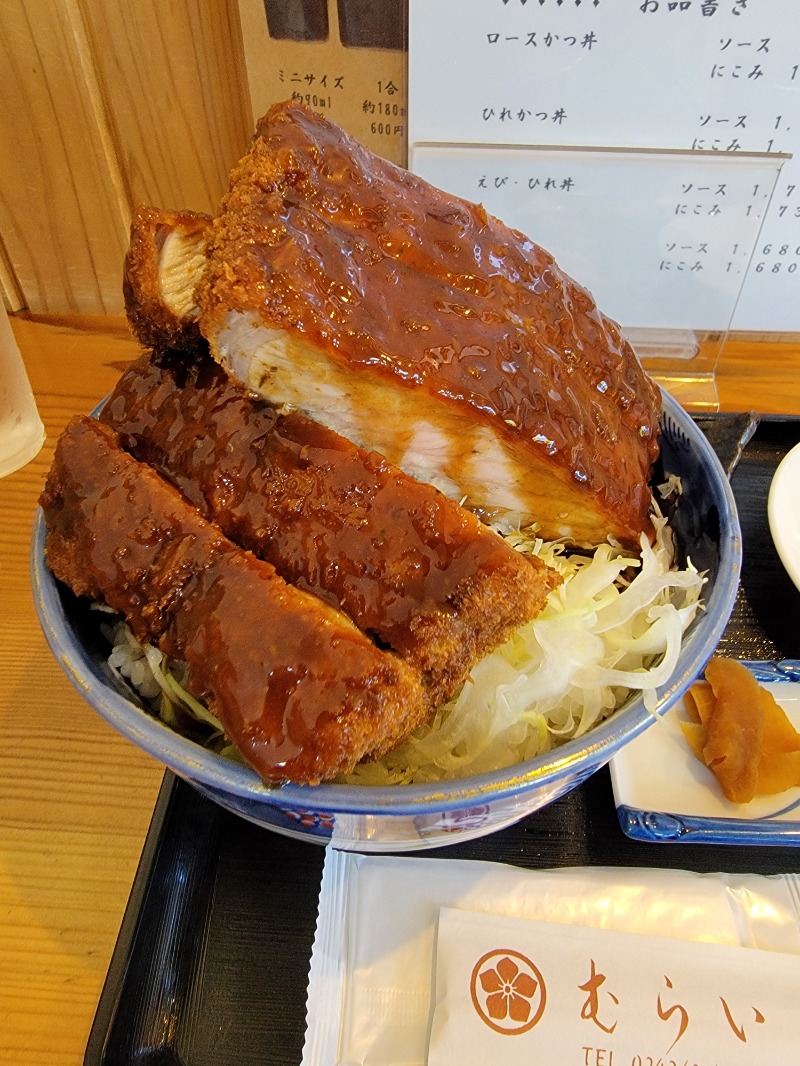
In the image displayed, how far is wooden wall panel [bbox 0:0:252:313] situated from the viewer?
1.89 meters

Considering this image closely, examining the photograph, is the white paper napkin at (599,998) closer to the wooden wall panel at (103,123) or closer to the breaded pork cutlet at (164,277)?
the breaded pork cutlet at (164,277)

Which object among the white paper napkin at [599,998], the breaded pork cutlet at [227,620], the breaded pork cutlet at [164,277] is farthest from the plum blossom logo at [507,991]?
the breaded pork cutlet at [164,277]

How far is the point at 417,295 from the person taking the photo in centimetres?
115

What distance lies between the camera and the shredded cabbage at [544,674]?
1194 millimetres

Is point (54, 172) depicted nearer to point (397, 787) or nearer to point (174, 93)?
point (174, 93)

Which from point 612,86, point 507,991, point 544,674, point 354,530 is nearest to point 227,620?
point 354,530

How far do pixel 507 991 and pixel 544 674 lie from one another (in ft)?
1.53

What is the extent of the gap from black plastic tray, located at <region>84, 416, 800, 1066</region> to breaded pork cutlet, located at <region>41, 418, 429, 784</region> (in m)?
0.46

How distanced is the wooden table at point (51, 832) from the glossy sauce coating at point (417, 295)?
94 centimetres

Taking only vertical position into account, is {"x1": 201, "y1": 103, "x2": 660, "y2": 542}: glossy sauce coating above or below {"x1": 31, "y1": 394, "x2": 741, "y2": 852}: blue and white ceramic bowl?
above

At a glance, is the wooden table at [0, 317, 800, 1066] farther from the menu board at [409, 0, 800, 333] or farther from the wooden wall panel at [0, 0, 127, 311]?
the menu board at [409, 0, 800, 333]

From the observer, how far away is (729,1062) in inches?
41.7

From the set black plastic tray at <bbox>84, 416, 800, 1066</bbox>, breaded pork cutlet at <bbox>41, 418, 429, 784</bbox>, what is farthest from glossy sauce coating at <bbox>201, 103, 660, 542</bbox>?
black plastic tray at <bbox>84, 416, 800, 1066</bbox>

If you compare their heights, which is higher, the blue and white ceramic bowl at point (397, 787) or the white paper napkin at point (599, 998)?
the blue and white ceramic bowl at point (397, 787)
